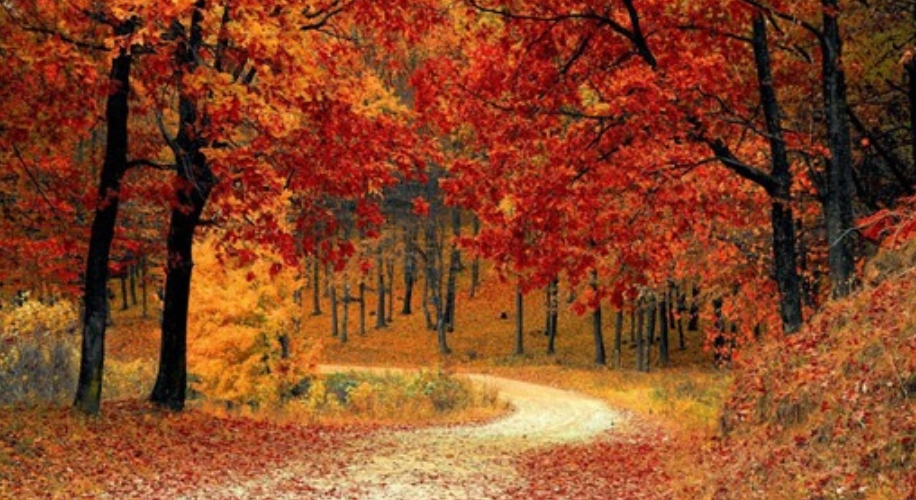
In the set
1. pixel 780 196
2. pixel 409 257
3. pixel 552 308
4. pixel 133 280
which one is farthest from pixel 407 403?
pixel 133 280

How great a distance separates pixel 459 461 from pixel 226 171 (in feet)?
19.1

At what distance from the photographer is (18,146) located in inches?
534

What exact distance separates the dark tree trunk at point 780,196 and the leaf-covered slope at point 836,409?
1.68 ft

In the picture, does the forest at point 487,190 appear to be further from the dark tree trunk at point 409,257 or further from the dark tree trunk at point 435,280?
the dark tree trunk at point 409,257

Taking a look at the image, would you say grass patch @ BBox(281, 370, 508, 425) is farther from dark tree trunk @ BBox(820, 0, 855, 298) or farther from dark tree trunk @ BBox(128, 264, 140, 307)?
dark tree trunk @ BBox(128, 264, 140, 307)

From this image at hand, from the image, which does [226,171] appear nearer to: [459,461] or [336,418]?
[459,461]

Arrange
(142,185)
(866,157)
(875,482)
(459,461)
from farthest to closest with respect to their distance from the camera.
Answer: (866,157) → (142,185) → (459,461) → (875,482)

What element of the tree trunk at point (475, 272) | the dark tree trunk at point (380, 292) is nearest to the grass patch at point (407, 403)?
the dark tree trunk at point (380, 292)

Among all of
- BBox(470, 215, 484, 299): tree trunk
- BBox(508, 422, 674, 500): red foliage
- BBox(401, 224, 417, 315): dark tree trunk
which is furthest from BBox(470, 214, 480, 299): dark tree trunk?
BBox(508, 422, 674, 500): red foliage

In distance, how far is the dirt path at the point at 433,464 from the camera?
1074 centimetres

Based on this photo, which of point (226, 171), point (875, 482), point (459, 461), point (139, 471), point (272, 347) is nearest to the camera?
point (875, 482)

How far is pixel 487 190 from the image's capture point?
1194cm

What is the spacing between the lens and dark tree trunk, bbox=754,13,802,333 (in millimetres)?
11648

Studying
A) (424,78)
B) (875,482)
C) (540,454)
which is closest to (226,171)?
(424,78)
